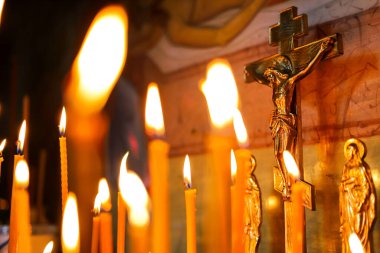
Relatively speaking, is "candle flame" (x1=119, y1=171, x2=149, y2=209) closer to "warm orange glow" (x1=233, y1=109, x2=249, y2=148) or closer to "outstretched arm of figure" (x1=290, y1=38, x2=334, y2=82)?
"warm orange glow" (x1=233, y1=109, x2=249, y2=148)

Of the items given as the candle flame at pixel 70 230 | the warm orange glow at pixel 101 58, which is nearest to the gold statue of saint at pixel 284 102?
the candle flame at pixel 70 230

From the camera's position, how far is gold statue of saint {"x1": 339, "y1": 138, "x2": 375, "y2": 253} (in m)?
0.87

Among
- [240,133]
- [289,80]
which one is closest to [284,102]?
[289,80]

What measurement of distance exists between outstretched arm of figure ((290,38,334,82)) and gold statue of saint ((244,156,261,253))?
0.96 feet

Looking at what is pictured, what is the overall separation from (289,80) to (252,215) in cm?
35

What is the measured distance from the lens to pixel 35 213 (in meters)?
1.66

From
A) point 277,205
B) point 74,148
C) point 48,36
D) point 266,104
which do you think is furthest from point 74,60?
point 277,205

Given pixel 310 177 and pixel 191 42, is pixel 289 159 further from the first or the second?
pixel 191 42

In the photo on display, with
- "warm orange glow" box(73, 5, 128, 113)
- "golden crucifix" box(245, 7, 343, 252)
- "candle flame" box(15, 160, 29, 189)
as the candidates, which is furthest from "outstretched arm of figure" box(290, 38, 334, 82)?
"warm orange glow" box(73, 5, 128, 113)

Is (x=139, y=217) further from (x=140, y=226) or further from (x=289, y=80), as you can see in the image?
(x=289, y=80)

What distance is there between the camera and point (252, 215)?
108 cm

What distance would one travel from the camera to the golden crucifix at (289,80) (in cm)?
92

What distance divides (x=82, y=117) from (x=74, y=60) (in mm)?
250

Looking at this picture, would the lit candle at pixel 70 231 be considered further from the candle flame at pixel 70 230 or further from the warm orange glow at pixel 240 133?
the warm orange glow at pixel 240 133
